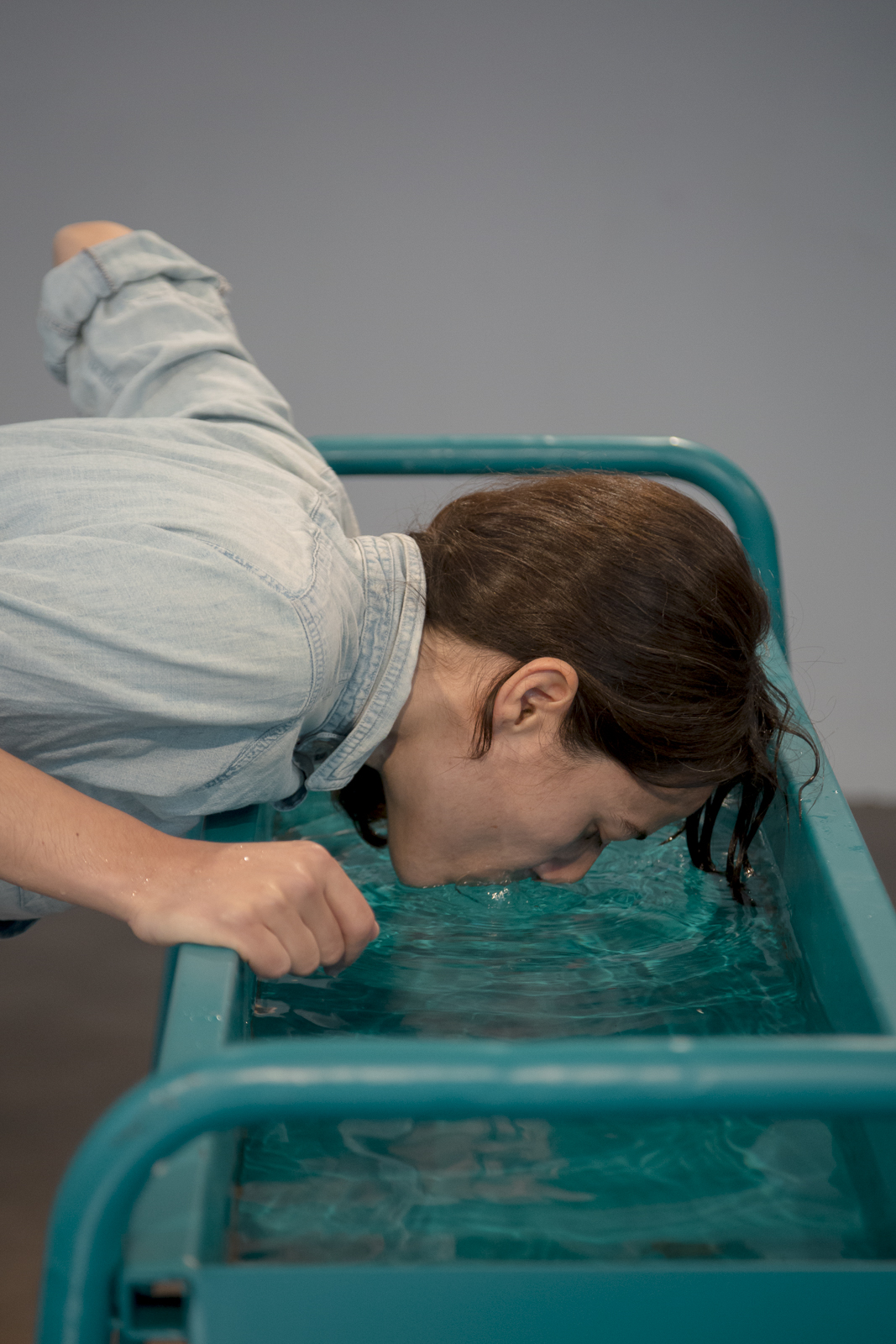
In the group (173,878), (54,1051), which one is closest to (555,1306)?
(173,878)

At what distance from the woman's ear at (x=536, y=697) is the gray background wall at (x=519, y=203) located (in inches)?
67.8

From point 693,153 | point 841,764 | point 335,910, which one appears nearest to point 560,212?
point 693,153

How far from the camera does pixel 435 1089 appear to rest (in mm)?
426

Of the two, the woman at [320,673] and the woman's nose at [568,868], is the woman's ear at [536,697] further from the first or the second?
the woman's nose at [568,868]

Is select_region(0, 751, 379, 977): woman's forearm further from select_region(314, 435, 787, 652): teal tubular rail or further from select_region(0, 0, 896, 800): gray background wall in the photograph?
select_region(0, 0, 896, 800): gray background wall

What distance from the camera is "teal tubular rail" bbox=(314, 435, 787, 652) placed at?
1.28 m

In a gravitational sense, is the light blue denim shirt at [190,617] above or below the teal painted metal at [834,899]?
above

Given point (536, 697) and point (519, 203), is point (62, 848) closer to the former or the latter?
point (536, 697)

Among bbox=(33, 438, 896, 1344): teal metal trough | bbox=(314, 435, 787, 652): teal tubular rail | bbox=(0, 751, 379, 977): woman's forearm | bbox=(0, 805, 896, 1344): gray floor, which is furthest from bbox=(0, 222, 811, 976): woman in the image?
bbox=(0, 805, 896, 1344): gray floor

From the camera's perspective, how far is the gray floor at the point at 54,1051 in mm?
1287

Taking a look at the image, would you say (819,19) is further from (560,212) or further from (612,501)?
(612,501)

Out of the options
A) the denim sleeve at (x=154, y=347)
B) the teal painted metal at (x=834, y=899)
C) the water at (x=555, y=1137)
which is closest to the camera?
the water at (x=555, y=1137)

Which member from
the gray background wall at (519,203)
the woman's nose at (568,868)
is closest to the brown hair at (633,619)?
the woman's nose at (568,868)

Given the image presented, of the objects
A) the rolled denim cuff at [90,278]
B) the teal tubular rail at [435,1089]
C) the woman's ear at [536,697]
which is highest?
the rolled denim cuff at [90,278]
